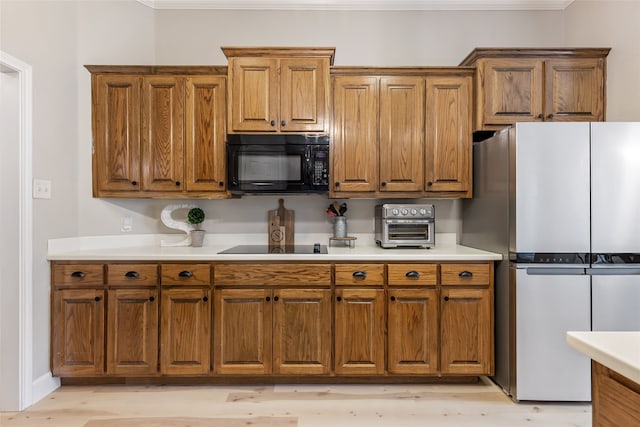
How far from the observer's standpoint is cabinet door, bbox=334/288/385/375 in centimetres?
249

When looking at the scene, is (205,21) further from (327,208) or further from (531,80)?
(531,80)

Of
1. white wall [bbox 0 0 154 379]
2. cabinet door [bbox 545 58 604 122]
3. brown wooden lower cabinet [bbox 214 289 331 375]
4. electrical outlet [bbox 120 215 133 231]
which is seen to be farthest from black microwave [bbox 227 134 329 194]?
cabinet door [bbox 545 58 604 122]

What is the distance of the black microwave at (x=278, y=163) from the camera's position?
2738mm

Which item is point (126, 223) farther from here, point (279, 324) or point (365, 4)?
point (365, 4)

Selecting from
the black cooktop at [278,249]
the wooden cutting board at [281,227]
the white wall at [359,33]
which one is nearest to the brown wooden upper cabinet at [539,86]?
the white wall at [359,33]

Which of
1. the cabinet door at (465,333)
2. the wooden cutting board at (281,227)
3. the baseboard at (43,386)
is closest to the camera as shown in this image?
the baseboard at (43,386)

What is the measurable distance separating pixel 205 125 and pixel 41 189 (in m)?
1.13

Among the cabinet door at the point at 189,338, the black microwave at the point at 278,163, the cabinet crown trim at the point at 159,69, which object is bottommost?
the cabinet door at the point at 189,338

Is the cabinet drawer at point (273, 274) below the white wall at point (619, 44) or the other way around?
below

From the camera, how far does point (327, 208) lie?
314 centimetres

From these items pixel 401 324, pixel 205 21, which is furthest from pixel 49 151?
pixel 401 324

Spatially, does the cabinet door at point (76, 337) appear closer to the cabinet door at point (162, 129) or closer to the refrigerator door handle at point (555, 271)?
the cabinet door at point (162, 129)

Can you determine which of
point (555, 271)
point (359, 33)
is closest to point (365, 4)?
point (359, 33)

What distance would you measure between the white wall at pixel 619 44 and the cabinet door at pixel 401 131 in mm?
1325
